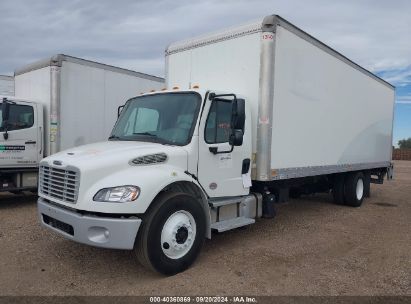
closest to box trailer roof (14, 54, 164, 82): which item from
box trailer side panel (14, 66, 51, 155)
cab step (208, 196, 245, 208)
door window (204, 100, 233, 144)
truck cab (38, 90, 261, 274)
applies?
box trailer side panel (14, 66, 51, 155)

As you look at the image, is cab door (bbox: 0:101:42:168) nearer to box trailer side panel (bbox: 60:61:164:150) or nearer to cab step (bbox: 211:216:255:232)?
box trailer side panel (bbox: 60:61:164:150)

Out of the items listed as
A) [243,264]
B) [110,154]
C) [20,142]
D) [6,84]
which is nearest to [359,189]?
[243,264]

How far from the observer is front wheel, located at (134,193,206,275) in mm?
4734

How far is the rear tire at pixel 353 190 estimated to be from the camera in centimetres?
1054

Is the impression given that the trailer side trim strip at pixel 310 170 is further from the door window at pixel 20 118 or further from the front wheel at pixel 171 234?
the door window at pixel 20 118

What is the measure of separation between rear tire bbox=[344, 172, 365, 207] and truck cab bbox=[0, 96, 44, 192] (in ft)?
26.3

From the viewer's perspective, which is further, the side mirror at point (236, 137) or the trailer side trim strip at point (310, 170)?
the trailer side trim strip at point (310, 170)

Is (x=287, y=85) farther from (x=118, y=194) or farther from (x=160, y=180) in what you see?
(x=118, y=194)

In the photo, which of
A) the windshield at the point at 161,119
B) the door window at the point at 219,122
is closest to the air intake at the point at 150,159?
the windshield at the point at 161,119

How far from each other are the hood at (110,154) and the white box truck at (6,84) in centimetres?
746

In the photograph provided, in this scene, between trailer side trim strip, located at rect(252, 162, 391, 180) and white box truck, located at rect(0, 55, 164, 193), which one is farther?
white box truck, located at rect(0, 55, 164, 193)

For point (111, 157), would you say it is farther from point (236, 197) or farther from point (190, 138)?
point (236, 197)

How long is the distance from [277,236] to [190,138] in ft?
9.50

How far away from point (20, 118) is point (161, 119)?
5290 mm
